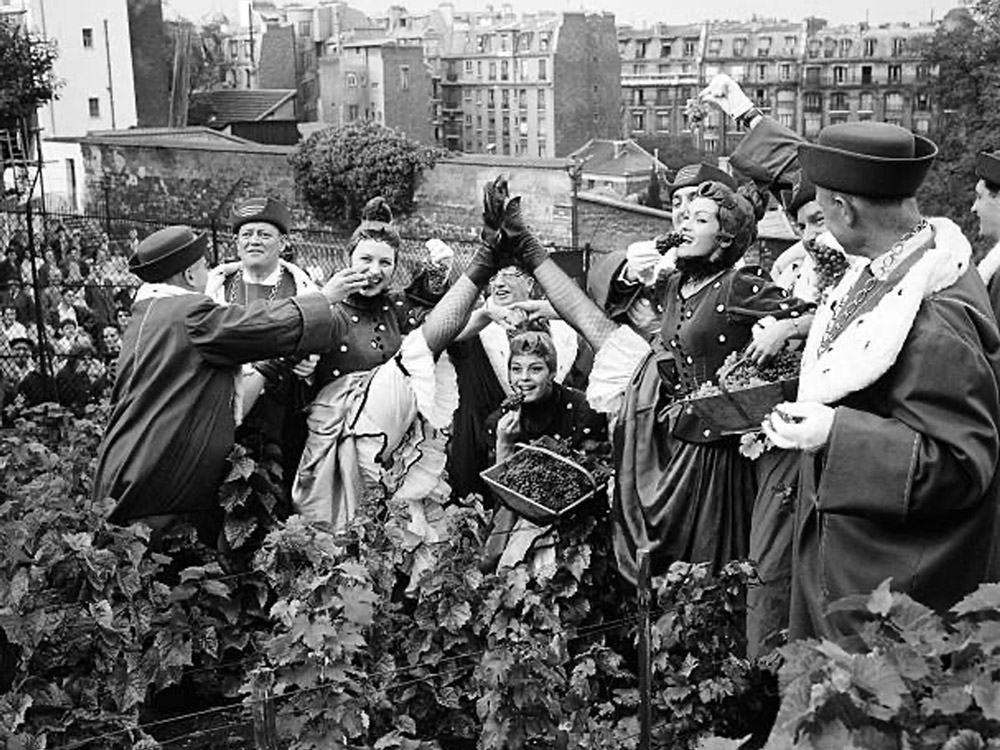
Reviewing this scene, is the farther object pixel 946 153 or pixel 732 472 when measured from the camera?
pixel 946 153

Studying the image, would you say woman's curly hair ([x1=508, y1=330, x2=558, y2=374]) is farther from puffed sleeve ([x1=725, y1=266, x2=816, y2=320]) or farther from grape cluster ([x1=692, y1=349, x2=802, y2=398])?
grape cluster ([x1=692, y1=349, x2=802, y2=398])

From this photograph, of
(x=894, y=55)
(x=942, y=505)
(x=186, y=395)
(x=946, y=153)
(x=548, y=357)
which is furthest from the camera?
(x=894, y=55)

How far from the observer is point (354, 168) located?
29.5 m

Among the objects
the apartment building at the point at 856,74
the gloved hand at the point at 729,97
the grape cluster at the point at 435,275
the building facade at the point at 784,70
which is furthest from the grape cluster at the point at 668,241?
the apartment building at the point at 856,74

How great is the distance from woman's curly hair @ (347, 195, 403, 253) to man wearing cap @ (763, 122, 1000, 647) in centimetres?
204

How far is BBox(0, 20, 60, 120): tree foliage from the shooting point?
26.3 metres

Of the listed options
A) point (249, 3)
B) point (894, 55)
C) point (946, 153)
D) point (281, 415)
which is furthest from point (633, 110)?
point (281, 415)

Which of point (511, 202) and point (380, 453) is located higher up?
point (511, 202)

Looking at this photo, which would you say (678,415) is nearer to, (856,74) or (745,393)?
(745,393)

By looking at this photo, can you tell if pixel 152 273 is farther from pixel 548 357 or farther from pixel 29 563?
pixel 548 357

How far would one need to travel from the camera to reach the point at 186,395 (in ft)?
13.7

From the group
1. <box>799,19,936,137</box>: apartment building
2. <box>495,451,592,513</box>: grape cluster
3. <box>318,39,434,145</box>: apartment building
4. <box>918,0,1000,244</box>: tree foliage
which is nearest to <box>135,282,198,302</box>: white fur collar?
<box>495,451,592,513</box>: grape cluster

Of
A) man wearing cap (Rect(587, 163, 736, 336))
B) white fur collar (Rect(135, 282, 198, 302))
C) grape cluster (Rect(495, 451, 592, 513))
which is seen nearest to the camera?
grape cluster (Rect(495, 451, 592, 513))

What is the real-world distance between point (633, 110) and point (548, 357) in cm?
7467
